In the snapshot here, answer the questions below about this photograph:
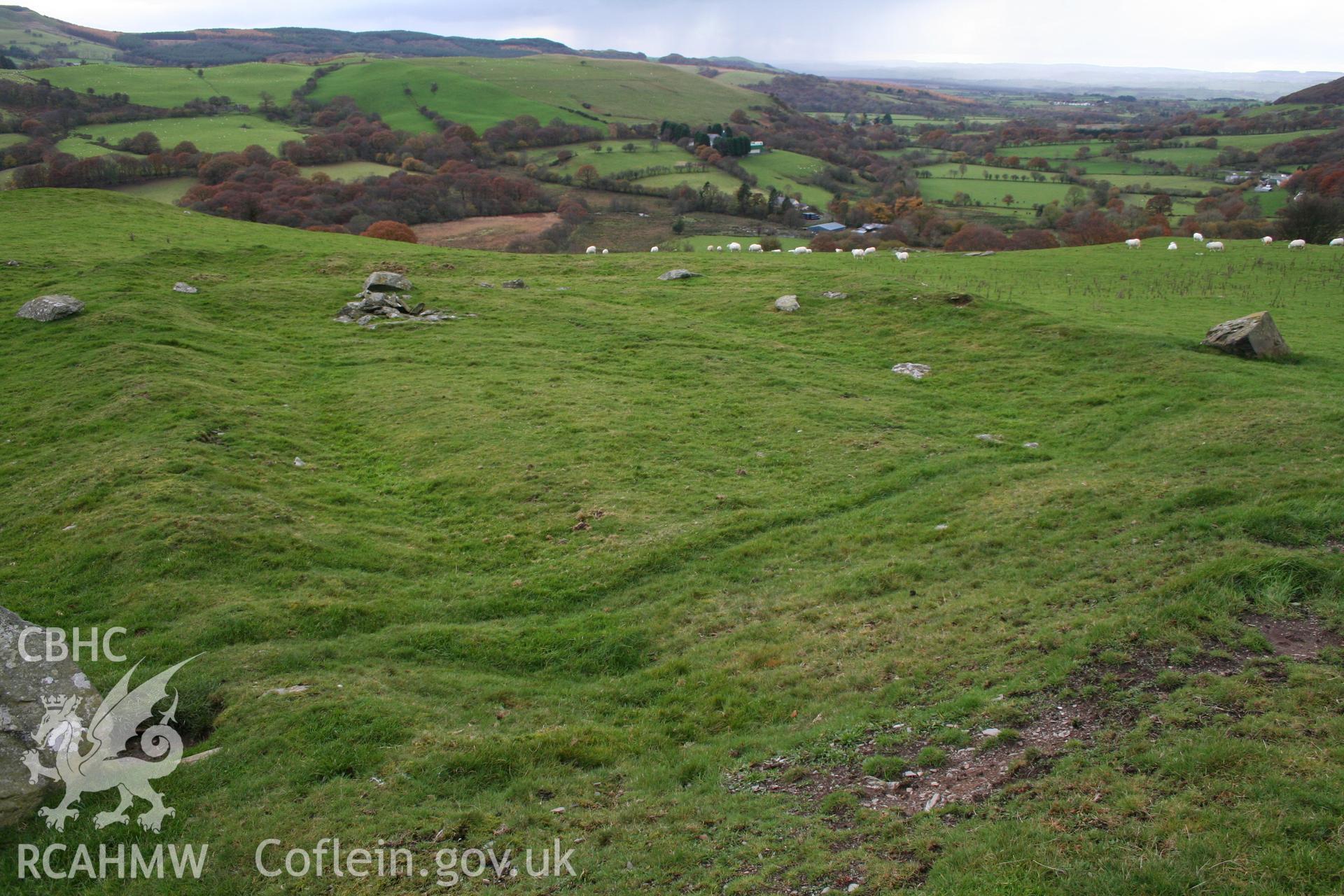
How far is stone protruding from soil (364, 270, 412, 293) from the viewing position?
115 feet

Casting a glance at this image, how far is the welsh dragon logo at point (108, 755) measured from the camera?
8.70 m

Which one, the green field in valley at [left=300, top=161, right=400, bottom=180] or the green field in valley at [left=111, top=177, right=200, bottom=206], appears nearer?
the green field in valley at [left=111, top=177, right=200, bottom=206]

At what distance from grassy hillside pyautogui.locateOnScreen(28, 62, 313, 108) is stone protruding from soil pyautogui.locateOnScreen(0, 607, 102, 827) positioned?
151377 mm

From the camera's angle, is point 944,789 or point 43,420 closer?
point 944,789

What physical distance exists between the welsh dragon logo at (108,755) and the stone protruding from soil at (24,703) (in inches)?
2.6

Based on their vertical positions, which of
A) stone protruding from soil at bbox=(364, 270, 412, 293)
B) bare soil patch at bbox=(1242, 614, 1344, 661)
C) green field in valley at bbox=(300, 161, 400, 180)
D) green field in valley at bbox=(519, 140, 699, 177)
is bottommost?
bare soil patch at bbox=(1242, 614, 1344, 661)

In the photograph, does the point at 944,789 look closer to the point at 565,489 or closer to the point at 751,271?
the point at 565,489

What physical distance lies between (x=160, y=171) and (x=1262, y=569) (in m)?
112

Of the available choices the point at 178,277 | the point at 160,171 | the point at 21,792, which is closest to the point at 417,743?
the point at 21,792

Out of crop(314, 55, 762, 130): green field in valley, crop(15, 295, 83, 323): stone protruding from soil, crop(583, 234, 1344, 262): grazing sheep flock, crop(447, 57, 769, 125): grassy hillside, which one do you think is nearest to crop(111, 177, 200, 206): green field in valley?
crop(314, 55, 762, 130): green field in valley

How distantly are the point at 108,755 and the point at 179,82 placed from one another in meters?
181

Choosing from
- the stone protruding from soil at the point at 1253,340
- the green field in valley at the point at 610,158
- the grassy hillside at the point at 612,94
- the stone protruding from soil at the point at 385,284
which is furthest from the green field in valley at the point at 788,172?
the stone protruding from soil at the point at 1253,340

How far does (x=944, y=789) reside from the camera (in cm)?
834

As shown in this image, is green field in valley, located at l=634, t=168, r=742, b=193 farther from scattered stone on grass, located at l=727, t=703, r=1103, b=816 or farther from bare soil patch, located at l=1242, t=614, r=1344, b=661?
Result: scattered stone on grass, located at l=727, t=703, r=1103, b=816
